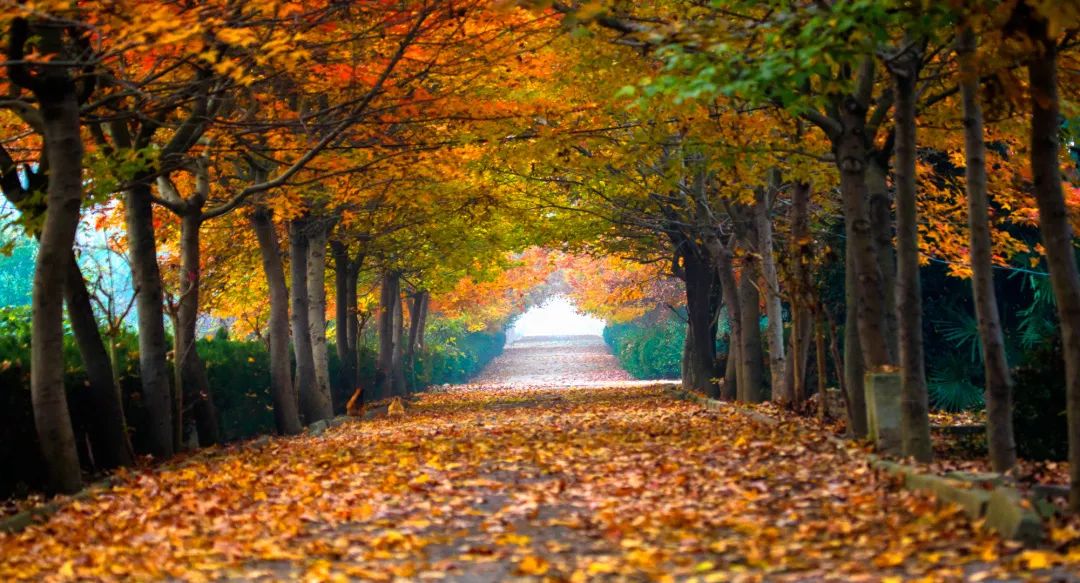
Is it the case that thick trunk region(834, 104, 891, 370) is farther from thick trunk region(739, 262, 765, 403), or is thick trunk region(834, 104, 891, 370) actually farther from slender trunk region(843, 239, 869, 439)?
thick trunk region(739, 262, 765, 403)

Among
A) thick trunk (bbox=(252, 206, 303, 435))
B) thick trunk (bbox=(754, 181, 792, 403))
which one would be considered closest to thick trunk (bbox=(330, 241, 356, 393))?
thick trunk (bbox=(252, 206, 303, 435))

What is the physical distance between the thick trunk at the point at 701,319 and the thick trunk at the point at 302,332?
8.96 m

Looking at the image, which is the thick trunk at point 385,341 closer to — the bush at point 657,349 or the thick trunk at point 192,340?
the thick trunk at point 192,340

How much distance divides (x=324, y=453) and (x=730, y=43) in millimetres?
7391

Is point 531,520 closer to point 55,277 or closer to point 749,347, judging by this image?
point 55,277

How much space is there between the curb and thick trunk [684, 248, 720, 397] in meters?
17.5

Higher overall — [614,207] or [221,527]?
[614,207]

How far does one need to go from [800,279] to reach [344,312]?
52.5ft

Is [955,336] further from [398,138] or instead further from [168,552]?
[168,552]

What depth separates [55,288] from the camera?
11.3m

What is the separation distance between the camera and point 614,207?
85.0 ft

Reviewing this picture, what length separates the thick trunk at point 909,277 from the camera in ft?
34.4

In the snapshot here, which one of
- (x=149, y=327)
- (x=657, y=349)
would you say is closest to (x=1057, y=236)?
(x=149, y=327)

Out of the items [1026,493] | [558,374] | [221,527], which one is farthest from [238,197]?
[558,374]
